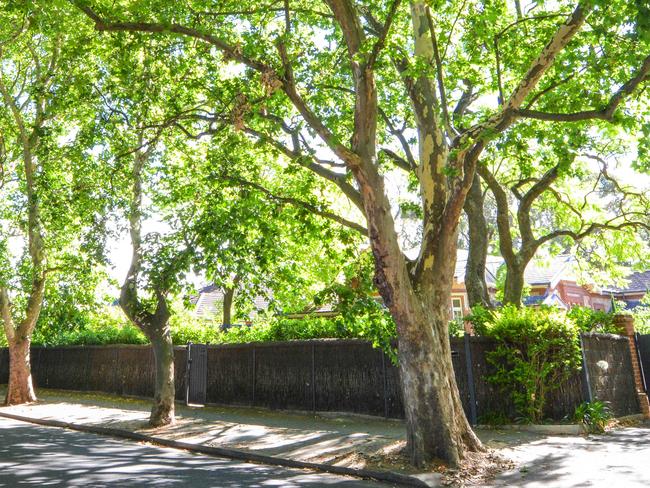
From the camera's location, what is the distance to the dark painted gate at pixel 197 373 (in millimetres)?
17484

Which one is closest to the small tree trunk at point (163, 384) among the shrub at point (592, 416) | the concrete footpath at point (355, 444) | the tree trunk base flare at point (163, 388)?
the tree trunk base flare at point (163, 388)

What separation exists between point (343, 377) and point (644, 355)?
802 cm

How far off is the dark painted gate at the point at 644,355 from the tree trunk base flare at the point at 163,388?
1212 cm

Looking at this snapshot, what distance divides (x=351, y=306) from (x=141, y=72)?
24.6 ft

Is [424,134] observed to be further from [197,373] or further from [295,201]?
[197,373]

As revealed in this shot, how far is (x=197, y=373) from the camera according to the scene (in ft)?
58.0

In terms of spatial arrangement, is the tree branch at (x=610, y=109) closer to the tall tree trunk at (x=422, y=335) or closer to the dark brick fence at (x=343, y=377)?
the tall tree trunk at (x=422, y=335)

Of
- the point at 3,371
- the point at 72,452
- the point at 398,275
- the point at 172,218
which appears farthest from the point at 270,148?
the point at 3,371

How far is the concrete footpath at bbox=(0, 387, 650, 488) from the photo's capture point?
7.25 metres

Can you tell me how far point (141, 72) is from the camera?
1227 cm

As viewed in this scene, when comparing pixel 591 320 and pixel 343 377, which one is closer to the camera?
pixel 591 320

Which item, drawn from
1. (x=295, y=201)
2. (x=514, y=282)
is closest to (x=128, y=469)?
(x=295, y=201)

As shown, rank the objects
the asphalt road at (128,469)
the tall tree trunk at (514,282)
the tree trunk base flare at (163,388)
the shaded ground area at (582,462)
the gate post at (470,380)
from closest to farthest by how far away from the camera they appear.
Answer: the shaded ground area at (582,462)
the asphalt road at (128,469)
the gate post at (470,380)
the tree trunk base flare at (163,388)
the tall tree trunk at (514,282)

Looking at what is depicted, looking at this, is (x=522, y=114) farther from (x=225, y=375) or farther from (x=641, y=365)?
(x=225, y=375)
